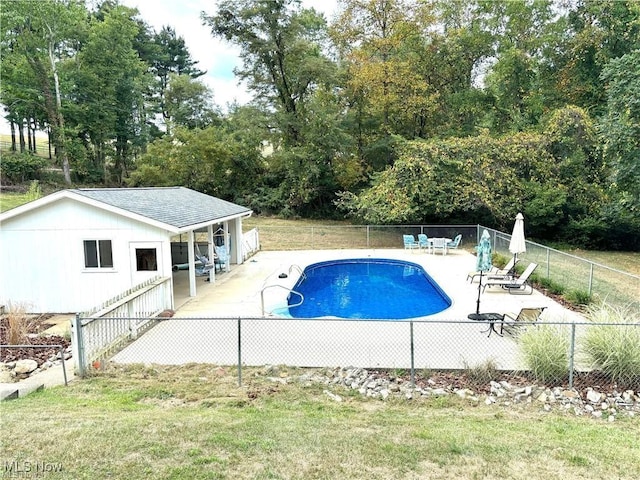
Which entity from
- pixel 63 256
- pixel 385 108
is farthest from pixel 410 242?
pixel 63 256

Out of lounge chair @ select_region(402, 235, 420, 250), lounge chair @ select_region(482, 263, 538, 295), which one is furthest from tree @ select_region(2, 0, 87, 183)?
lounge chair @ select_region(482, 263, 538, 295)

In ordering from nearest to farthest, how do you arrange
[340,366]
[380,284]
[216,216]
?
1. [340,366]
2. [216,216]
3. [380,284]

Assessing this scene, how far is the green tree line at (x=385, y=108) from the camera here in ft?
72.7

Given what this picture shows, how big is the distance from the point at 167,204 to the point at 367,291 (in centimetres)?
726

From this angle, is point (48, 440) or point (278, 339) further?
point (278, 339)

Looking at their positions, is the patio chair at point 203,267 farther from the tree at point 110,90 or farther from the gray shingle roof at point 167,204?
the tree at point 110,90

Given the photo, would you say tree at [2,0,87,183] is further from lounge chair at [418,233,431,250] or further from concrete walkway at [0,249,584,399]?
concrete walkway at [0,249,584,399]

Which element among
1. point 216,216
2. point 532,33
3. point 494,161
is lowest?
point 216,216

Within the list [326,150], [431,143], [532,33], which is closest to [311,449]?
[431,143]

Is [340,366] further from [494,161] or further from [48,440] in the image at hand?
[494,161]

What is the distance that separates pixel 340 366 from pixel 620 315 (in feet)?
16.1

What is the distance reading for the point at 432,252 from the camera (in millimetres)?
20469

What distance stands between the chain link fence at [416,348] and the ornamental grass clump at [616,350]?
0.04 ft

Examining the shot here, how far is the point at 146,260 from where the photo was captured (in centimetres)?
1112
